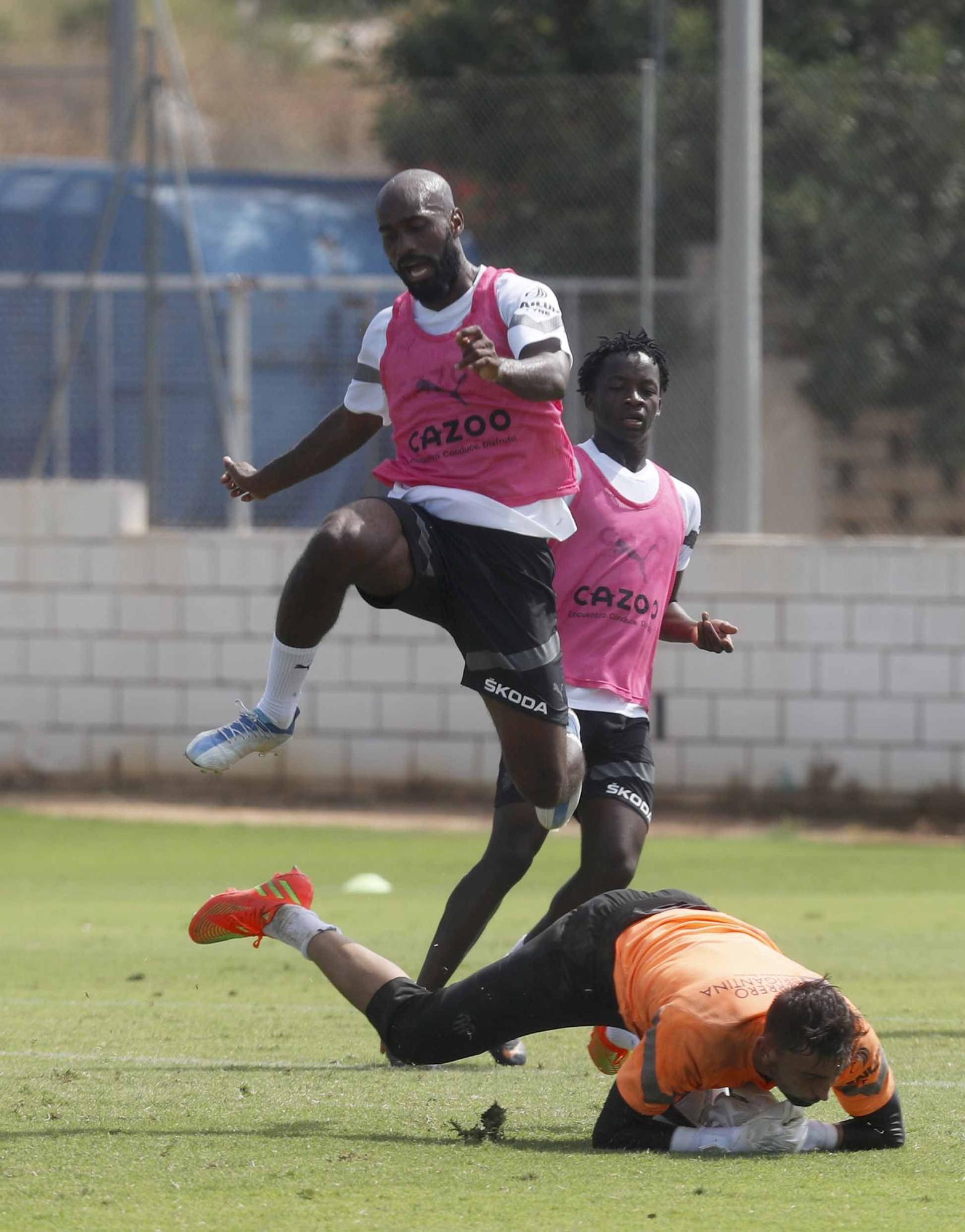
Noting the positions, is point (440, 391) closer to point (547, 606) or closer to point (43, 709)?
point (547, 606)

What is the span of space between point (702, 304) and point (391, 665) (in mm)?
3523

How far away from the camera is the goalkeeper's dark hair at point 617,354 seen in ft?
21.8

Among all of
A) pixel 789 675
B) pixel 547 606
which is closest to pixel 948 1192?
pixel 547 606

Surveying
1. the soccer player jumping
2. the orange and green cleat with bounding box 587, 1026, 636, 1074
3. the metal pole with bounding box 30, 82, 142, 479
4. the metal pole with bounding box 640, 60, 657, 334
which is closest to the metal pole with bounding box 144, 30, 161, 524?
the metal pole with bounding box 30, 82, 142, 479

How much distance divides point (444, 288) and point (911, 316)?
30.6ft

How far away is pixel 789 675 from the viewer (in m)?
14.1

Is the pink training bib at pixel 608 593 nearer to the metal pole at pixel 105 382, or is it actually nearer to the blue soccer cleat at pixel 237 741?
the blue soccer cleat at pixel 237 741

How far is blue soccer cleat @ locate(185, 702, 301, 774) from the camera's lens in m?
5.78

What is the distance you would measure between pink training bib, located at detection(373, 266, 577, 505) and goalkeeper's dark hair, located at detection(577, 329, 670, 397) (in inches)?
34.7

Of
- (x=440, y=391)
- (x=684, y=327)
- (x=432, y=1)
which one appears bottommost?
(x=440, y=391)

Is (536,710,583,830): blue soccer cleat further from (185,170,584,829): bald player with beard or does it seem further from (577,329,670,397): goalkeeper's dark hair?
(577,329,670,397): goalkeeper's dark hair

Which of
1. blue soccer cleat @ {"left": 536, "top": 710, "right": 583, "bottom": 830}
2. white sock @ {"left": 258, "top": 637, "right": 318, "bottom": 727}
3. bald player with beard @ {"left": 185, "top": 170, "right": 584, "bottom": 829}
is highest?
bald player with beard @ {"left": 185, "top": 170, "right": 584, "bottom": 829}

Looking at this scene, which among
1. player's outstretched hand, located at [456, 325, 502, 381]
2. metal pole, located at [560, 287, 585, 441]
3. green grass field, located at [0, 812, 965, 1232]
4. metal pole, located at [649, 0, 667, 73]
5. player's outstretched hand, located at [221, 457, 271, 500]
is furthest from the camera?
metal pole, located at [649, 0, 667, 73]

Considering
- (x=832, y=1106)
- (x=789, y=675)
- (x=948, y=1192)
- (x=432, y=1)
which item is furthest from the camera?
(x=432, y=1)
